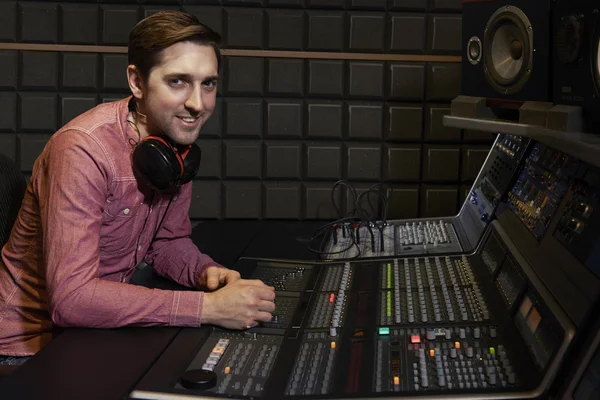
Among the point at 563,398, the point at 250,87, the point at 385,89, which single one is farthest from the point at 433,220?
the point at 563,398

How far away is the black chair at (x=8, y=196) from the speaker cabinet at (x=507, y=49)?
4.12ft

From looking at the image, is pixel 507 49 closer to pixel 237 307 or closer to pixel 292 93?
pixel 237 307

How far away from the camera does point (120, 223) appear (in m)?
1.65

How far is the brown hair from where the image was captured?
60.6 inches

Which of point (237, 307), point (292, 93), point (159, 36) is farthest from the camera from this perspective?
point (292, 93)

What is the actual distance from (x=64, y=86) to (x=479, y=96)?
69.5 inches

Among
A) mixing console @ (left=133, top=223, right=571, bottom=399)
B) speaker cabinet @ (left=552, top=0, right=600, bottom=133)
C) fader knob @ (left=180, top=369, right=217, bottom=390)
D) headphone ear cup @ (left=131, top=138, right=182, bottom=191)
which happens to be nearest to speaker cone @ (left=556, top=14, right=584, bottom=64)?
speaker cabinet @ (left=552, top=0, right=600, bottom=133)

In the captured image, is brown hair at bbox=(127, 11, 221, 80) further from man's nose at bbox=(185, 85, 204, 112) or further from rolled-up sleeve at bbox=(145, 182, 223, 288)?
rolled-up sleeve at bbox=(145, 182, 223, 288)

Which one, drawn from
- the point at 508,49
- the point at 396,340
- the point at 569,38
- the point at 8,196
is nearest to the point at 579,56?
the point at 569,38

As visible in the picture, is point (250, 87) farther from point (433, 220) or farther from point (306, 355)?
point (306, 355)

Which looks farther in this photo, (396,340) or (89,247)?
(89,247)

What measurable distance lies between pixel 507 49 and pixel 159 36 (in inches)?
36.3

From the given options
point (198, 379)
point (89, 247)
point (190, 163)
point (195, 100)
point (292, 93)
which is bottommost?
point (198, 379)

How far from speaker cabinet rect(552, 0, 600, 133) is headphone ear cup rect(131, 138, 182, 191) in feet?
2.71
